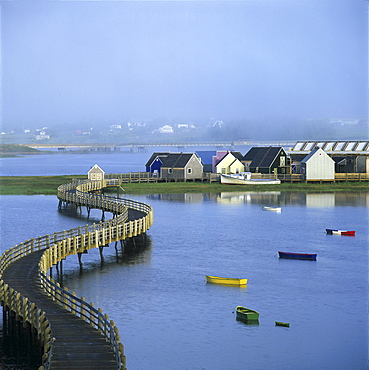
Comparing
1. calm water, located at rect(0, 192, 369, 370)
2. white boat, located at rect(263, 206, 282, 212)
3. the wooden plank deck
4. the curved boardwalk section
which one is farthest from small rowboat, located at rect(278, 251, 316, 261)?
white boat, located at rect(263, 206, 282, 212)

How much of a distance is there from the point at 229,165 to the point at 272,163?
6838 millimetres

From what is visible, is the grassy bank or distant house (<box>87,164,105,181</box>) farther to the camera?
distant house (<box>87,164,105,181</box>)

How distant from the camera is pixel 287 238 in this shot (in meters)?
62.6

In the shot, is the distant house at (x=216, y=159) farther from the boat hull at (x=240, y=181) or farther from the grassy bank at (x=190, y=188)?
the grassy bank at (x=190, y=188)

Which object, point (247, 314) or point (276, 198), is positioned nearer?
point (247, 314)

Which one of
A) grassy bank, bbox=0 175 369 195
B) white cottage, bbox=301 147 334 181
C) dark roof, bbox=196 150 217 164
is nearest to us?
grassy bank, bbox=0 175 369 195

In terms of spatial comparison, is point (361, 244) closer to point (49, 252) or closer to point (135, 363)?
point (49, 252)

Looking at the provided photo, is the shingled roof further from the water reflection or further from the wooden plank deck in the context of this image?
the wooden plank deck

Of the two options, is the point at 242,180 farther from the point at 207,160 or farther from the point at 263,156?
the point at 207,160

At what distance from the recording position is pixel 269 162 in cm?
11662

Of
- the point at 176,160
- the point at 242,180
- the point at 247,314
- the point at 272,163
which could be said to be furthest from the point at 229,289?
the point at 272,163

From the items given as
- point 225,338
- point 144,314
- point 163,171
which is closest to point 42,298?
point 144,314

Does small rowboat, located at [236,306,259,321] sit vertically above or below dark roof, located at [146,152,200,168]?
below

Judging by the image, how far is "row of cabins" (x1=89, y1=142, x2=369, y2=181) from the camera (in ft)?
374
